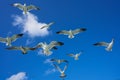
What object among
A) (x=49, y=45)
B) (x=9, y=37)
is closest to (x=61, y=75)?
(x=49, y=45)

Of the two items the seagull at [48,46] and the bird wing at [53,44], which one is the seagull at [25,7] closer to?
the seagull at [48,46]

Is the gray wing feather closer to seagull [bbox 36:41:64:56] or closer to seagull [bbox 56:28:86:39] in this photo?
seagull [bbox 36:41:64:56]

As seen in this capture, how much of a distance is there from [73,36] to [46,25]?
5.25 m

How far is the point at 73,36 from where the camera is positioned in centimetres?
6806

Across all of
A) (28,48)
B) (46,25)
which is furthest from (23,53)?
(46,25)

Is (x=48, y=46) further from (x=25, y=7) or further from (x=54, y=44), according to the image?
(x=25, y=7)

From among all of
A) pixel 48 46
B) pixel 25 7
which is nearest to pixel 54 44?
pixel 48 46

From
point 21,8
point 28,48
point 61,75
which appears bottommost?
point 61,75

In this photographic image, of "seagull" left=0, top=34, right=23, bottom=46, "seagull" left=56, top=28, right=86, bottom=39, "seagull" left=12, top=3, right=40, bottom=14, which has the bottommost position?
"seagull" left=56, top=28, right=86, bottom=39

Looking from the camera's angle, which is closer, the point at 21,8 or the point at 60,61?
the point at 21,8

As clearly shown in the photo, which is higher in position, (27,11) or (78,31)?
(27,11)

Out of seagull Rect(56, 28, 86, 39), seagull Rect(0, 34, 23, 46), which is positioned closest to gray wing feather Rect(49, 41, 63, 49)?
seagull Rect(56, 28, 86, 39)

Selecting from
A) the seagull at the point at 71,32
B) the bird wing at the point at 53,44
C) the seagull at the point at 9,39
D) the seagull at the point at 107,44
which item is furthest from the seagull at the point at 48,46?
the seagull at the point at 107,44

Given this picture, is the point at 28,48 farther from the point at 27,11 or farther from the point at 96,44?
the point at 96,44
